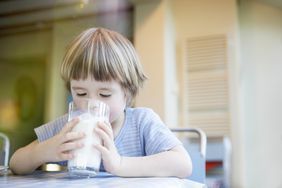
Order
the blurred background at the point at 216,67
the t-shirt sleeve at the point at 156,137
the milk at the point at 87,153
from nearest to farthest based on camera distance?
the milk at the point at 87,153 < the t-shirt sleeve at the point at 156,137 < the blurred background at the point at 216,67

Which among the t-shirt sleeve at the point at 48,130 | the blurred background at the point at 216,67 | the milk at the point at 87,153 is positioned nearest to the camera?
the milk at the point at 87,153

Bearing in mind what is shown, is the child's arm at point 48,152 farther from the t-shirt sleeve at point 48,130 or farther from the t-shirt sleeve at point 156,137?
the t-shirt sleeve at point 156,137

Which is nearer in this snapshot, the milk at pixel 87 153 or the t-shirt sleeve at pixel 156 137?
the milk at pixel 87 153

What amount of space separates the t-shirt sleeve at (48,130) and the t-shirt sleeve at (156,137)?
23 centimetres

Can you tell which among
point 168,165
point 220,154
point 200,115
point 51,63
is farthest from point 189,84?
point 168,165

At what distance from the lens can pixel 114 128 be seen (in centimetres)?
99

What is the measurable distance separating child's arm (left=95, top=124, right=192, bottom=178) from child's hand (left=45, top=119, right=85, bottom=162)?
40 mm

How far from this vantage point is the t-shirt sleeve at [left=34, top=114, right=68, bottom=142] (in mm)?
980

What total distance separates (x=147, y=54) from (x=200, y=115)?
0.68m

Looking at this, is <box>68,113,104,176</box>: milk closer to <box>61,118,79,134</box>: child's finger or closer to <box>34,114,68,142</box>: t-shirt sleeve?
<box>61,118,79,134</box>: child's finger

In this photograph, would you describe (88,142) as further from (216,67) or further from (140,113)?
(216,67)

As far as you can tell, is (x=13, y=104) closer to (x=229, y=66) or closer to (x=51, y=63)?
(x=51, y=63)

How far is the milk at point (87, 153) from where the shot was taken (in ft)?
2.34

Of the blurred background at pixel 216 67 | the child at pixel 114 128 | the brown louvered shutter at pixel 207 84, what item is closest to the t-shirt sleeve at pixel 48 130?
the child at pixel 114 128
